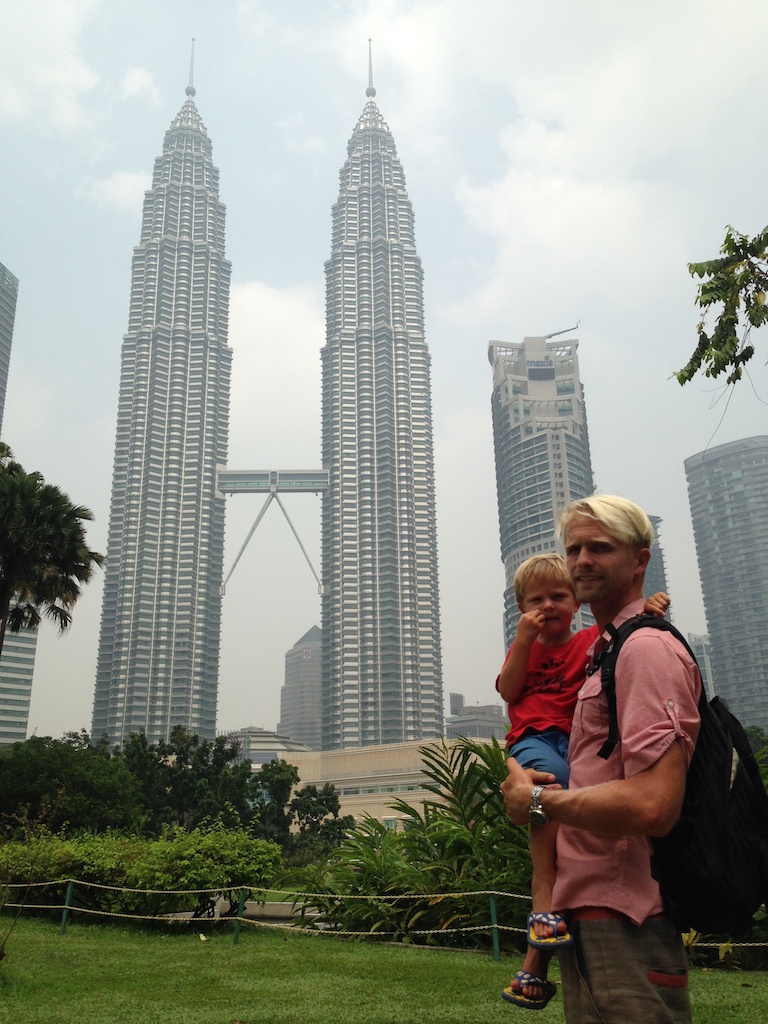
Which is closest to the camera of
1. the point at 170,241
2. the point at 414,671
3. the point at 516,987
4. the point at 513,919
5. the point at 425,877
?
the point at 516,987

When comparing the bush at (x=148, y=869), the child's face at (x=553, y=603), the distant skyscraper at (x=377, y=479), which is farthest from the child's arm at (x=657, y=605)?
the distant skyscraper at (x=377, y=479)

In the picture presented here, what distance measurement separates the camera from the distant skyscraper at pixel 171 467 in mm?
123250

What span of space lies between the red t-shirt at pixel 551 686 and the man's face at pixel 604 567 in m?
0.46

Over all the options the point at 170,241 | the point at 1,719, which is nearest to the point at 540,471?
the point at 170,241

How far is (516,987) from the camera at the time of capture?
2.16m

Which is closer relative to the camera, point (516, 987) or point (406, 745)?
point (516, 987)

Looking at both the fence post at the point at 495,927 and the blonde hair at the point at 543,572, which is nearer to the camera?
the blonde hair at the point at 543,572

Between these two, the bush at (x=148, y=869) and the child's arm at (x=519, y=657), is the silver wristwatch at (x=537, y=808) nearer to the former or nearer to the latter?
the child's arm at (x=519, y=657)

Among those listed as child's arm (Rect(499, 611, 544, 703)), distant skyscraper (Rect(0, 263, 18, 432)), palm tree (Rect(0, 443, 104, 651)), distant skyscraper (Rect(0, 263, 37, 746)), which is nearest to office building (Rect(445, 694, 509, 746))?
distant skyscraper (Rect(0, 263, 37, 746))

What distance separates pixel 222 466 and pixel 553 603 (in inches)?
5785

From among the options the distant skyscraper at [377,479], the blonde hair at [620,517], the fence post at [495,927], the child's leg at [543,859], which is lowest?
the fence post at [495,927]

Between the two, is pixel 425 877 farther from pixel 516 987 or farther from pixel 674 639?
pixel 674 639

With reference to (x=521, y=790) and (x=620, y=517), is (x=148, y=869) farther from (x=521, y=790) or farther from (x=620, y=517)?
(x=620, y=517)

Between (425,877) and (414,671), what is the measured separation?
11728 centimetres
